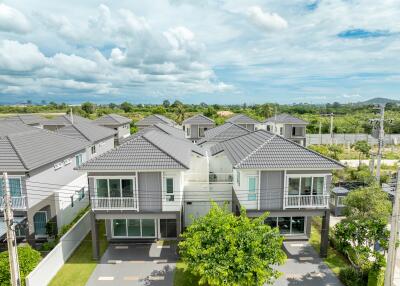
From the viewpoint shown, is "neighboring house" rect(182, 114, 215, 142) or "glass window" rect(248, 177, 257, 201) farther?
"neighboring house" rect(182, 114, 215, 142)

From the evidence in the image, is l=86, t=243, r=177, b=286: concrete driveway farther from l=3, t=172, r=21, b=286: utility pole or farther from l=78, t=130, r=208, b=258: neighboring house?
l=3, t=172, r=21, b=286: utility pole

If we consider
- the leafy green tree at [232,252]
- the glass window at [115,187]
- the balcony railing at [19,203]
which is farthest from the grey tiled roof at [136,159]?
the leafy green tree at [232,252]

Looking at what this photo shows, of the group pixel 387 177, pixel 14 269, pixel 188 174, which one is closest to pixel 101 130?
pixel 188 174

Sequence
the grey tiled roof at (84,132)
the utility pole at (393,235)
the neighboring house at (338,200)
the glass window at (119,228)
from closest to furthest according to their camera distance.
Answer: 1. the utility pole at (393,235)
2. the glass window at (119,228)
3. the neighboring house at (338,200)
4. the grey tiled roof at (84,132)

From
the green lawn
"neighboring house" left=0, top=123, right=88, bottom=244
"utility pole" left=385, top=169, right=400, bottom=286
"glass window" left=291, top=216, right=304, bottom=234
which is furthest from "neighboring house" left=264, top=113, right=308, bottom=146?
"utility pole" left=385, top=169, right=400, bottom=286

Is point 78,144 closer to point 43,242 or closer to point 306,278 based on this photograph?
point 43,242

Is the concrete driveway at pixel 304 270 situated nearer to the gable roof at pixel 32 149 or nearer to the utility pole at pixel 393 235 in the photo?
the utility pole at pixel 393 235
